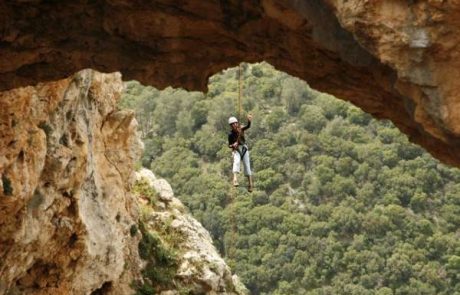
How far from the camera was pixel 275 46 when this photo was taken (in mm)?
9867

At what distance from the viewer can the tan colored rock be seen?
12.6m

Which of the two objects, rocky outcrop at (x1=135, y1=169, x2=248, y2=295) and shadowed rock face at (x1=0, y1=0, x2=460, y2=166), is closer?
shadowed rock face at (x1=0, y1=0, x2=460, y2=166)

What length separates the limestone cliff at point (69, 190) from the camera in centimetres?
1263

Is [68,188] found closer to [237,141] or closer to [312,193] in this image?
[237,141]

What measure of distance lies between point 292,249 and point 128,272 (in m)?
22.0

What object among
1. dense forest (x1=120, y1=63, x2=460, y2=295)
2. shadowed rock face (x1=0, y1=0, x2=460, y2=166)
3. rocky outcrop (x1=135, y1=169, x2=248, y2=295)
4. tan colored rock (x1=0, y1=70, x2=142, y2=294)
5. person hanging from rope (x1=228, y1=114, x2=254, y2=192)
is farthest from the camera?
dense forest (x1=120, y1=63, x2=460, y2=295)

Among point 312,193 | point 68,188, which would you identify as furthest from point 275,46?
point 312,193

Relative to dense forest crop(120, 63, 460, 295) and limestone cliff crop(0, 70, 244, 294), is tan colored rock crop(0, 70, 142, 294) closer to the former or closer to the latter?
limestone cliff crop(0, 70, 244, 294)

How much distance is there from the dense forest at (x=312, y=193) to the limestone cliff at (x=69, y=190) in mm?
18700

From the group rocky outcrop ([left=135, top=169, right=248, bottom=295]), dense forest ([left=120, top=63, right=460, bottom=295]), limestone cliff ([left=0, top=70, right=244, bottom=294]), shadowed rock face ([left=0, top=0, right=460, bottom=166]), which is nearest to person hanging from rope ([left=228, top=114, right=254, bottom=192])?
limestone cliff ([left=0, top=70, right=244, bottom=294])

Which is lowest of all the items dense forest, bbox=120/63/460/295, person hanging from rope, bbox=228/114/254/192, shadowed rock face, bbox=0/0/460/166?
dense forest, bbox=120/63/460/295

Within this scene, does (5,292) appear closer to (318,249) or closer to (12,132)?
(12,132)

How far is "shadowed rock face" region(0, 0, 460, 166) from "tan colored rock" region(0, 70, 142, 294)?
176 centimetres

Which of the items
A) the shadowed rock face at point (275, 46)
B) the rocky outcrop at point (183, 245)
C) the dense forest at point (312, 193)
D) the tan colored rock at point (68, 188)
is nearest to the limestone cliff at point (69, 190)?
the tan colored rock at point (68, 188)
